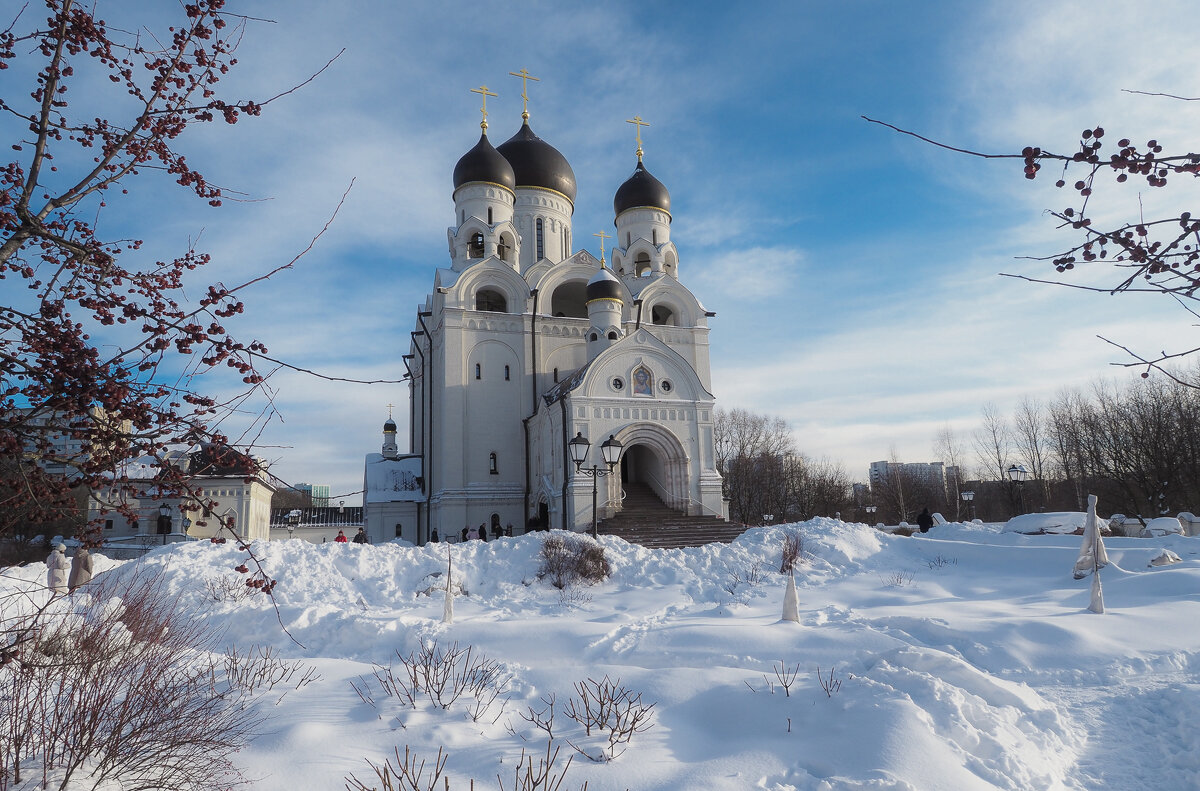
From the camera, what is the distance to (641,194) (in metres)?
29.8

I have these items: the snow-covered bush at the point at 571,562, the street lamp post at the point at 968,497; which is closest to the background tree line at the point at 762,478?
the street lamp post at the point at 968,497

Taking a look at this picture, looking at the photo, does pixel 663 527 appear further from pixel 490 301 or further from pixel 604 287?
pixel 490 301

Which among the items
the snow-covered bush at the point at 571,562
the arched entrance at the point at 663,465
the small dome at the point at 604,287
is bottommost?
the snow-covered bush at the point at 571,562

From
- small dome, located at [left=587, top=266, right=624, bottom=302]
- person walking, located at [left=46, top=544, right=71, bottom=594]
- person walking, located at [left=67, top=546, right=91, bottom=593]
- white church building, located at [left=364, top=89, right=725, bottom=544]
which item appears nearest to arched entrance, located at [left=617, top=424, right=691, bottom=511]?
white church building, located at [left=364, top=89, right=725, bottom=544]

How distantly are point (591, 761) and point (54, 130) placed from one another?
412 cm

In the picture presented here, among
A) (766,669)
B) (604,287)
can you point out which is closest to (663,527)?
(604,287)

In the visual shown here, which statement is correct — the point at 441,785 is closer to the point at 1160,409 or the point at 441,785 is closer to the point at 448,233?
the point at 448,233

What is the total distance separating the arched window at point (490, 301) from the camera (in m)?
27.5

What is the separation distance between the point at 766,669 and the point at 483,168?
24171mm

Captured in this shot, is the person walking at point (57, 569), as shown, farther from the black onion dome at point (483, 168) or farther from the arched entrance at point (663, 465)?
the black onion dome at point (483, 168)

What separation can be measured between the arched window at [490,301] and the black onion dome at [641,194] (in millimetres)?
6333

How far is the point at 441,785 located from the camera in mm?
4113

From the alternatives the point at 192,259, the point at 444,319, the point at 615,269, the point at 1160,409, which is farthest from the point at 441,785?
the point at 1160,409

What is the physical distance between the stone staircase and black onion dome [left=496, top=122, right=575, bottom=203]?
45.8ft
